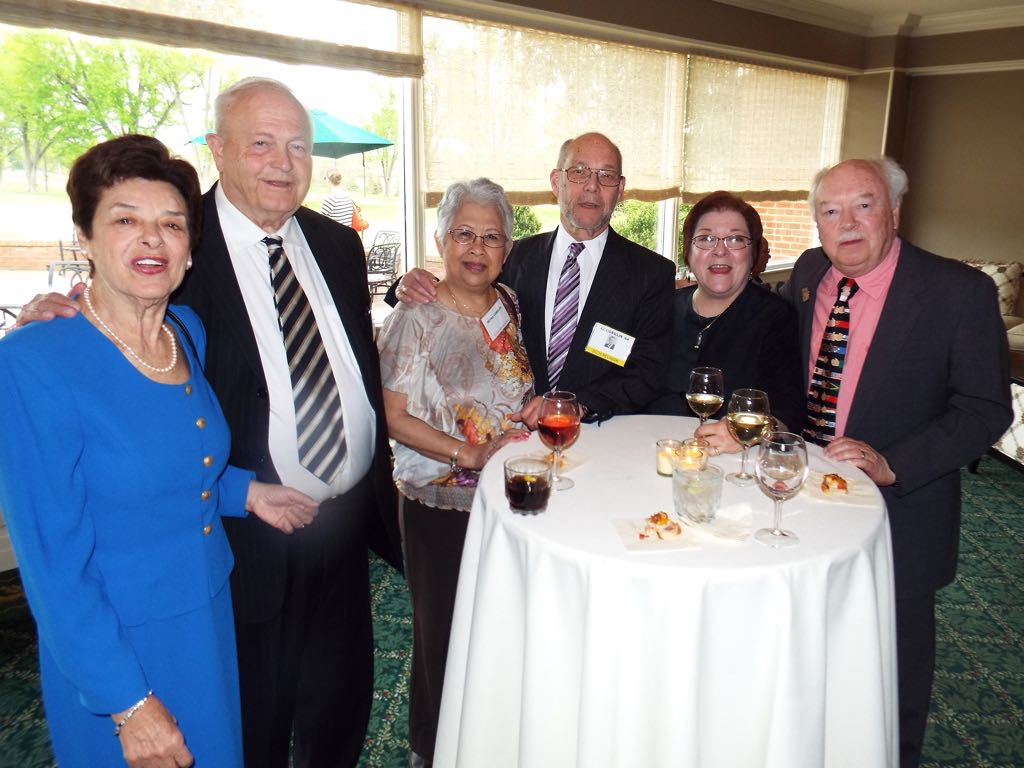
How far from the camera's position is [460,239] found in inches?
80.4

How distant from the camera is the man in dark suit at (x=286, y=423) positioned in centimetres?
166

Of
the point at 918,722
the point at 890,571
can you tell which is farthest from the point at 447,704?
the point at 918,722

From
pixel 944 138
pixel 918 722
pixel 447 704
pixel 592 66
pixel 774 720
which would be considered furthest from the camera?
pixel 944 138

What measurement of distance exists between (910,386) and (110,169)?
2.07 m

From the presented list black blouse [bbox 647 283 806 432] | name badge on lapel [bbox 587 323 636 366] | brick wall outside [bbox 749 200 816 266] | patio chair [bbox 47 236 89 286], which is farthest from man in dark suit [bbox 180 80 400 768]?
brick wall outside [bbox 749 200 816 266]

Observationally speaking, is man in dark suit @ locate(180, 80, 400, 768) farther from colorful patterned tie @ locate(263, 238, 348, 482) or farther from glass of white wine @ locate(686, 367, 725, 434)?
glass of white wine @ locate(686, 367, 725, 434)

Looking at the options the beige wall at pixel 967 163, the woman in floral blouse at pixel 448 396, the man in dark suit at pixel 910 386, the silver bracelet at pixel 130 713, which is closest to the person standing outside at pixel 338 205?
the woman in floral blouse at pixel 448 396

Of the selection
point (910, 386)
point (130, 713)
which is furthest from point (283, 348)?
point (910, 386)

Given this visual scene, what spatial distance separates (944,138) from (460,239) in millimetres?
8179

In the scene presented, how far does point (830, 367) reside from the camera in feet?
7.04

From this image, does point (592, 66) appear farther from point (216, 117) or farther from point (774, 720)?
point (774, 720)

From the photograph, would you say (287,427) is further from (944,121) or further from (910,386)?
(944,121)

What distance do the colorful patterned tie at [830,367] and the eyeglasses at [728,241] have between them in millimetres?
326

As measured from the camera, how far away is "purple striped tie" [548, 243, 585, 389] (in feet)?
7.98
